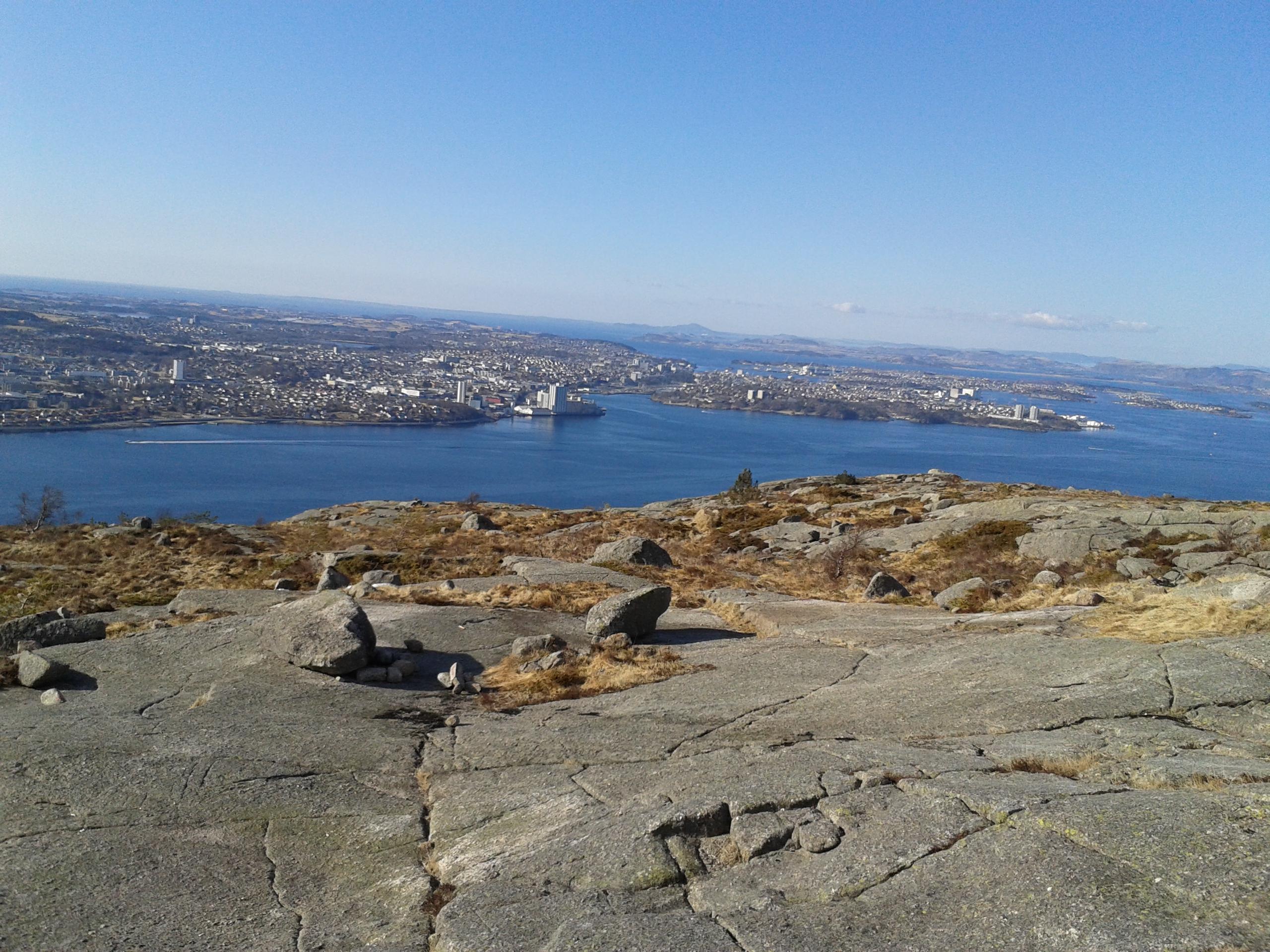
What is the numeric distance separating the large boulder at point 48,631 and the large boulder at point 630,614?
7.44 metres

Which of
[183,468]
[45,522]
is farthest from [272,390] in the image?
[45,522]

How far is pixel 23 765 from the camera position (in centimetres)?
754

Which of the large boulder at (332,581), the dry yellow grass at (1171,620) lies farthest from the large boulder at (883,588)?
the large boulder at (332,581)

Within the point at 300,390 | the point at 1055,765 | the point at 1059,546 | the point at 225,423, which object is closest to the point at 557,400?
the point at 300,390

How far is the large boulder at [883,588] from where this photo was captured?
17875mm

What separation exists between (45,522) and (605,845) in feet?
127

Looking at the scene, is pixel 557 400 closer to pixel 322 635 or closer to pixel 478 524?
pixel 478 524

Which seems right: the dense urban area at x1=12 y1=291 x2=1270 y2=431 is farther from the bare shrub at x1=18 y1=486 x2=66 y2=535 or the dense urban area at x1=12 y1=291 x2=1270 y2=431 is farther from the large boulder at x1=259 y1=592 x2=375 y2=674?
the large boulder at x1=259 y1=592 x2=375 y2=674

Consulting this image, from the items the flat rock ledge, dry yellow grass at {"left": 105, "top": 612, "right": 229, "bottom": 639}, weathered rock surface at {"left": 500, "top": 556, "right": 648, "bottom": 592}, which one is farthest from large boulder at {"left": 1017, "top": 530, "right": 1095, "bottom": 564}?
dry yellow grass at {"left": 105, "top": 612, "right": 229, "bottom": 639}

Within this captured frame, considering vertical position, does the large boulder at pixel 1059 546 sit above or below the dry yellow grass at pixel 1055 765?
below

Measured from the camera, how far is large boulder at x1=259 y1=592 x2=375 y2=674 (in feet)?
36.0

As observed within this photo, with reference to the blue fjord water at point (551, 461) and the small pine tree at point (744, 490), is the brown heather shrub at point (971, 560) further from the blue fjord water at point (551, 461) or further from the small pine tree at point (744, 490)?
the blue fjord water at point (551, 461)

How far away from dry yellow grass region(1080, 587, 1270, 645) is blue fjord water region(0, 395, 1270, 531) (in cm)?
5587

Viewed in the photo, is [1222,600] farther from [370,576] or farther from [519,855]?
[370,576]
